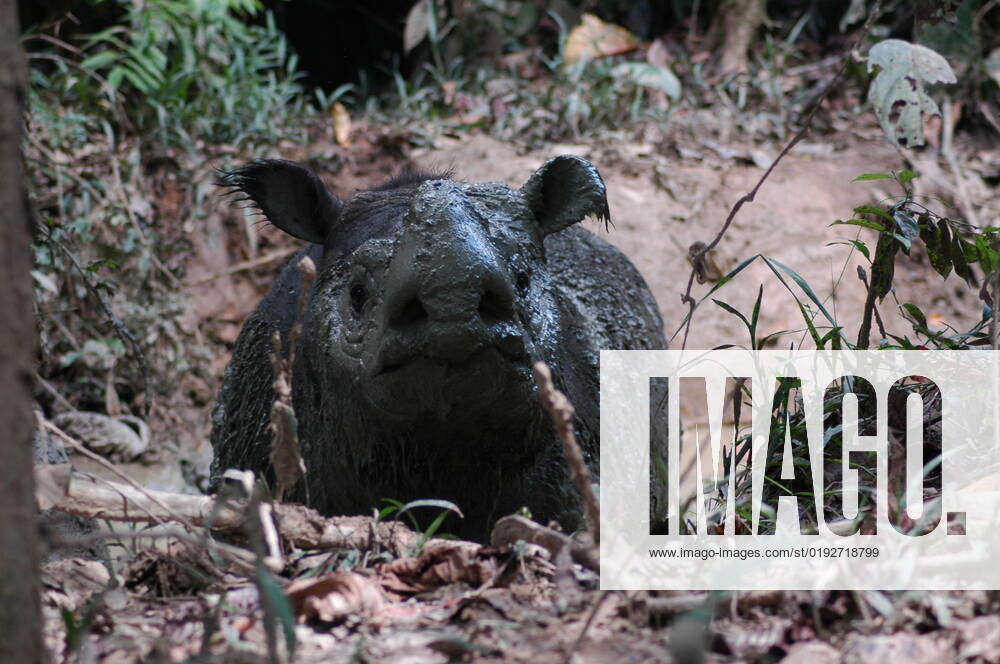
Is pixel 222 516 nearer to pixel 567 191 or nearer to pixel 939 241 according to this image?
pixel 567 191

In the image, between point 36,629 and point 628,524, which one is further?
point 628,524

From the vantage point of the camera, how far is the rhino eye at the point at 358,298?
11.1 ft

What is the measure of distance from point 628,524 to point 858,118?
7236 millimetres

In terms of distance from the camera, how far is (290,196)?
3.94 meters

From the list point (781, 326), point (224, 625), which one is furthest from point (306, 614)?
point (781, 326)

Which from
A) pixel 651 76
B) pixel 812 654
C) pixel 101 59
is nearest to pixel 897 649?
pixel 812 654

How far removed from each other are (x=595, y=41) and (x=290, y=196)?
644 cm

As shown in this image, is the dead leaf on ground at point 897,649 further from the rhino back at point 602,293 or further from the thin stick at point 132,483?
the rhino back at point 602,293

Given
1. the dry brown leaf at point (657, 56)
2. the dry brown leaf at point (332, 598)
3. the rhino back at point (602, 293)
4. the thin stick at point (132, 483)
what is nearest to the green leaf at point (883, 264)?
the rhino back at point (602, 293)

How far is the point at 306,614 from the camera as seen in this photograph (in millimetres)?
2119

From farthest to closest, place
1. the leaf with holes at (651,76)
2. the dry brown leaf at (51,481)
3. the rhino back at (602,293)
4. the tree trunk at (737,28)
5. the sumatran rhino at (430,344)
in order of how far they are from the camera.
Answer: the tree trunk at (737,28) < the leaf with holes at (651,76) < the rhino back at (602,293) < the sumatran rhino at (430,344) < the dry brown leaf at (51,481)

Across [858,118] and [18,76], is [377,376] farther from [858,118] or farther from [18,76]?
[858,118]

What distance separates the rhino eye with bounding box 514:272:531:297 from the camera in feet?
11.3

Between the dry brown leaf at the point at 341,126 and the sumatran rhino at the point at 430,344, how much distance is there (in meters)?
4.25
